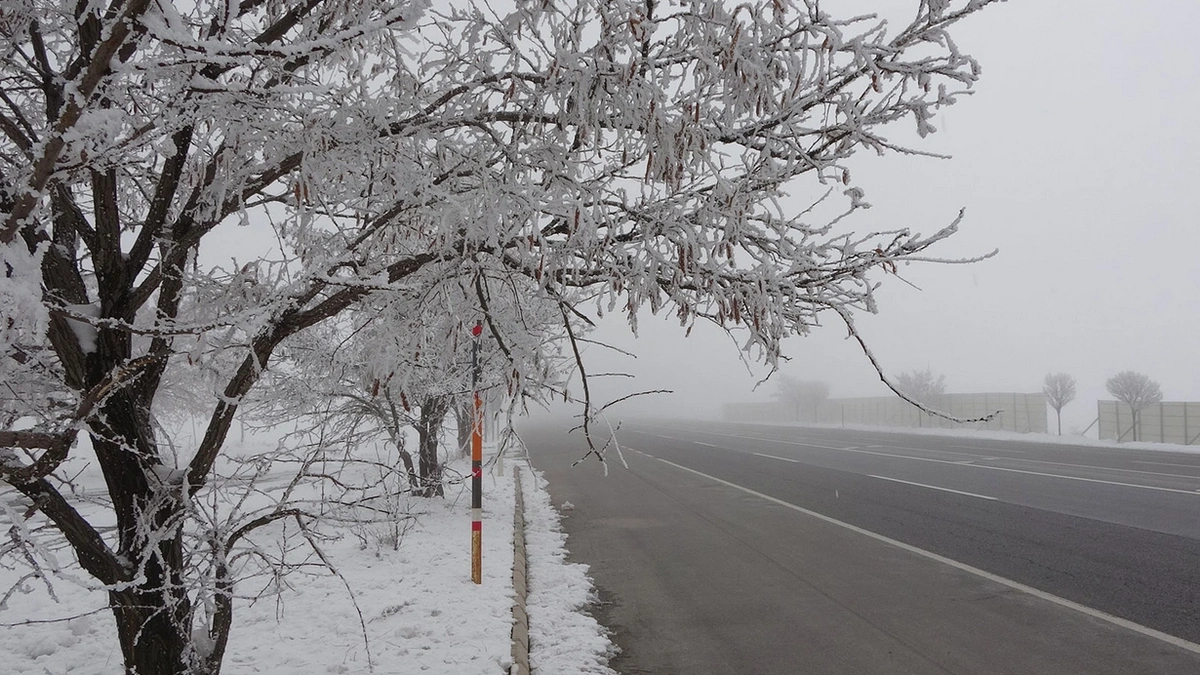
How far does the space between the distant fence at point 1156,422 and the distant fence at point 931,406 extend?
1.65 ft

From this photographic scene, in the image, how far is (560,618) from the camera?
6.45 m

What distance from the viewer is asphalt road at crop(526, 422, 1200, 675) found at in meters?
5.54

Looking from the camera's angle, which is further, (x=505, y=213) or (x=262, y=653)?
(x=262, y=653)

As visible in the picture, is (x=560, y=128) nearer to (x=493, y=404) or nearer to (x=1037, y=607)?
(x=493, y=404)

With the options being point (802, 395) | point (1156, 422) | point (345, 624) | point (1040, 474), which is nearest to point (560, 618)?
point (345, 624)

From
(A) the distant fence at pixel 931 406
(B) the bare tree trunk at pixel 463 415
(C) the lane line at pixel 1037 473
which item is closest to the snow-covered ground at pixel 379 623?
(B) the bare tree trunk at pixel 463 415

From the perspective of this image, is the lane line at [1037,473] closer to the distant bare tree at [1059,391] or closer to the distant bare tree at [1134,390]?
the distant bare tree at [1134,390]

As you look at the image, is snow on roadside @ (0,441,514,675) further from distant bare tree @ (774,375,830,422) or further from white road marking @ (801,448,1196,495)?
distant bare tree @ (774,375,830,422)

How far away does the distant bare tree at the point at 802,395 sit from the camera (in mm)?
78000

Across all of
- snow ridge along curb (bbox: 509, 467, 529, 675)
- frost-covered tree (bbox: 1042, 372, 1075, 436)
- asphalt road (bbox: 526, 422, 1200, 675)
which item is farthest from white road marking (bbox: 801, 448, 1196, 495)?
frost-covered tree (bbox: 1042, 372, 1075, 436)

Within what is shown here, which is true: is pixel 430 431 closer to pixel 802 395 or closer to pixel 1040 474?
pixel 1040 474

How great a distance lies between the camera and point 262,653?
5.25 metres

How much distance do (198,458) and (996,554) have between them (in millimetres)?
8847

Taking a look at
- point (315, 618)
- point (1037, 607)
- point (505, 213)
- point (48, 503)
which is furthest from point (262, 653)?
point (1037, 607)
